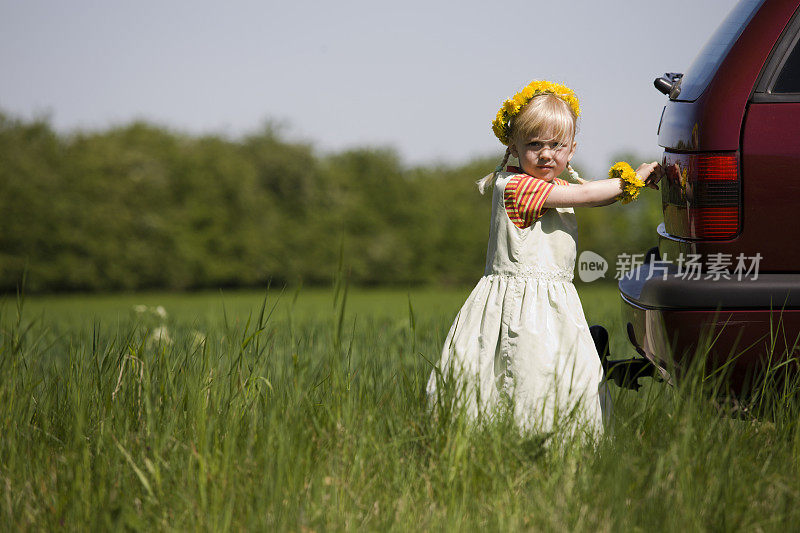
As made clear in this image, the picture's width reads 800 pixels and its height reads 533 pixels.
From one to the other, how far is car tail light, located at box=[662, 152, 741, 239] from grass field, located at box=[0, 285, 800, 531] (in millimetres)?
583

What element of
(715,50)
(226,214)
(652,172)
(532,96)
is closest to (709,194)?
(652,172)

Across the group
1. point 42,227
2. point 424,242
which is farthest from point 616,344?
point 424,242

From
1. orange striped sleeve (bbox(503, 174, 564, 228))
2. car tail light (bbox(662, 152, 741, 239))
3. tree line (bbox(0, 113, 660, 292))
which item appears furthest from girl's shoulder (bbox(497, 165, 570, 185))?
tree line (bbox(0, 113, 660, 292))

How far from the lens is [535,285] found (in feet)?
9.59

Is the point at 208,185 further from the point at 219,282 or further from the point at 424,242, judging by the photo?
the point at 424,242

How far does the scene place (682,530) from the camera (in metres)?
2.01

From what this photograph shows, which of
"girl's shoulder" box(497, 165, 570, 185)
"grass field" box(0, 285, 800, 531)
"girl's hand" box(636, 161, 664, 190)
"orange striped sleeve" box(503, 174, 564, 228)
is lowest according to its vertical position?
"grass field" box(0, 285, 800, 531)

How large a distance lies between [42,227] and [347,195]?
13532 millimetres

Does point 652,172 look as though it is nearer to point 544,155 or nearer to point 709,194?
point 709,194

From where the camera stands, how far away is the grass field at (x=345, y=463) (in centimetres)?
211

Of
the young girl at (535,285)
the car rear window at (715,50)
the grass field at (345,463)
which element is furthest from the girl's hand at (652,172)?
the grass field at (345,463)

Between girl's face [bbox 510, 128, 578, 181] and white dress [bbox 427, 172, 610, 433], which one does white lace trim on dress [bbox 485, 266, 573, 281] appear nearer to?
white dress [bbox 427, 172, 610, 433]

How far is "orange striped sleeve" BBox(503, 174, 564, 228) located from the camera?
2902mm

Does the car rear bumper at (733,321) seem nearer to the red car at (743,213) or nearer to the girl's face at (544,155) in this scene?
the red car at (743,213)
